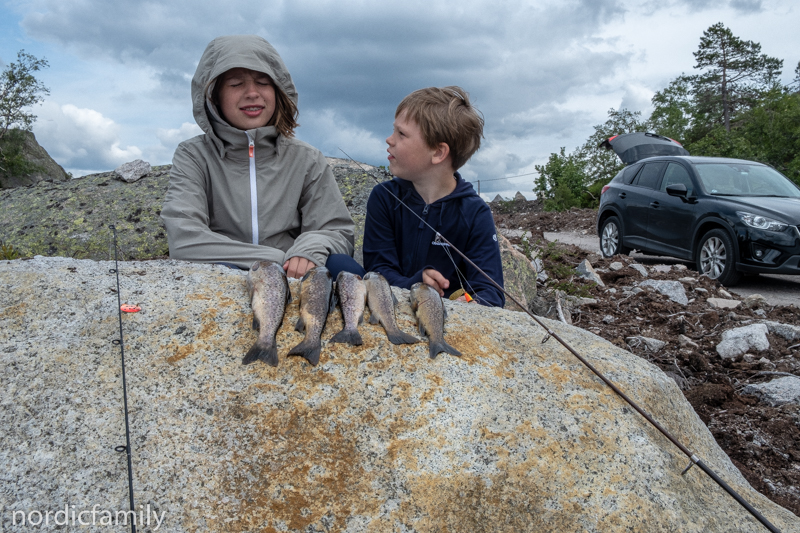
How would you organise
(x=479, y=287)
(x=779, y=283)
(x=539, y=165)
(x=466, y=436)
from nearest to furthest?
(x=466, y=436) < (x=479, y=287) < (x=779, y=283) < (x=539, y=165)

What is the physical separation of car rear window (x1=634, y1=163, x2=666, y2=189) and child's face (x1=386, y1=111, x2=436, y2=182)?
356 inches

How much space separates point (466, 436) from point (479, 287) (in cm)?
165

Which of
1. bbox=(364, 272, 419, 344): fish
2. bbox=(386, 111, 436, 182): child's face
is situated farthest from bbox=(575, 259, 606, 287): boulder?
bbox=(364, 272, 419, 344): fish

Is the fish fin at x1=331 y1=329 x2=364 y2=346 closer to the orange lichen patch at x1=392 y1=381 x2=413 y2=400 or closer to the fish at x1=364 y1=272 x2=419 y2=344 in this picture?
the fish at x1=364 y1=272 x2=419 y2=344

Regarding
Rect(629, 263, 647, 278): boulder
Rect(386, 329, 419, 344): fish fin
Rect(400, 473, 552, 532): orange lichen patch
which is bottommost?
Rect(400, 473, 552, 532): orange lichen patch

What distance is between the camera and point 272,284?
2.67 m

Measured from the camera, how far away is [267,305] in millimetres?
2564

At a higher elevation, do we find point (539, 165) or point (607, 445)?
point (539, 165)

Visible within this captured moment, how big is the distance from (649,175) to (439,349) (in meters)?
10.8

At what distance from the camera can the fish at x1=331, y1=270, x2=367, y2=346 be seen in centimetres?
246

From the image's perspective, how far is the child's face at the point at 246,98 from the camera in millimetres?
3994

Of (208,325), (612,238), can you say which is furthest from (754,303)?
(208,325)

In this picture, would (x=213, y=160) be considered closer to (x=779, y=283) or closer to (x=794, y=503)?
(x=794, y=503)

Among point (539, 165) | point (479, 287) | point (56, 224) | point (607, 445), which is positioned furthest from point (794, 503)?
point (539, 165)
